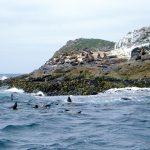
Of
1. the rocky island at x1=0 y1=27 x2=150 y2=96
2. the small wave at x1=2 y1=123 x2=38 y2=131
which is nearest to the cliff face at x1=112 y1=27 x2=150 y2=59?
the rocky island at x1=0 y1=27 x2=150 y2=96

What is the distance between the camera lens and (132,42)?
436ft

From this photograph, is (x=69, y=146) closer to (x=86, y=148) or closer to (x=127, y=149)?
(x=86, y=148)

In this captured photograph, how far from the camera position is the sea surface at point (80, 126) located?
2989 centimetres

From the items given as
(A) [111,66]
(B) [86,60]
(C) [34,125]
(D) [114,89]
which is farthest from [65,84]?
(C) [34,125]

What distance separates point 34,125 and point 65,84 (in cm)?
4030

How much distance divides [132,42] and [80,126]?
317 ft

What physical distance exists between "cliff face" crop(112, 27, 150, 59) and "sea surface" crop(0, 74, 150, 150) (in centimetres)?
5604

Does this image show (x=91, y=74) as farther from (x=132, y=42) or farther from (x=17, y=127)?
(x=17, y=127)

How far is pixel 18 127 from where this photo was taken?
37656 mm

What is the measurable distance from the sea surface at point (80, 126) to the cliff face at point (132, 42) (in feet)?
184

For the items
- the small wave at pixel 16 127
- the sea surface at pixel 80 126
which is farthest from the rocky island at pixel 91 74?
the small wave at pixel 16 127

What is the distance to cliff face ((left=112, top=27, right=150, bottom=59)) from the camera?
4654 inches

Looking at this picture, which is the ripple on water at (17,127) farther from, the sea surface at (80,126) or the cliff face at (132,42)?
the cliff face at (132,42)

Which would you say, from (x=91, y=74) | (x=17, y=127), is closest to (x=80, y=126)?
(x=17, y=127)
